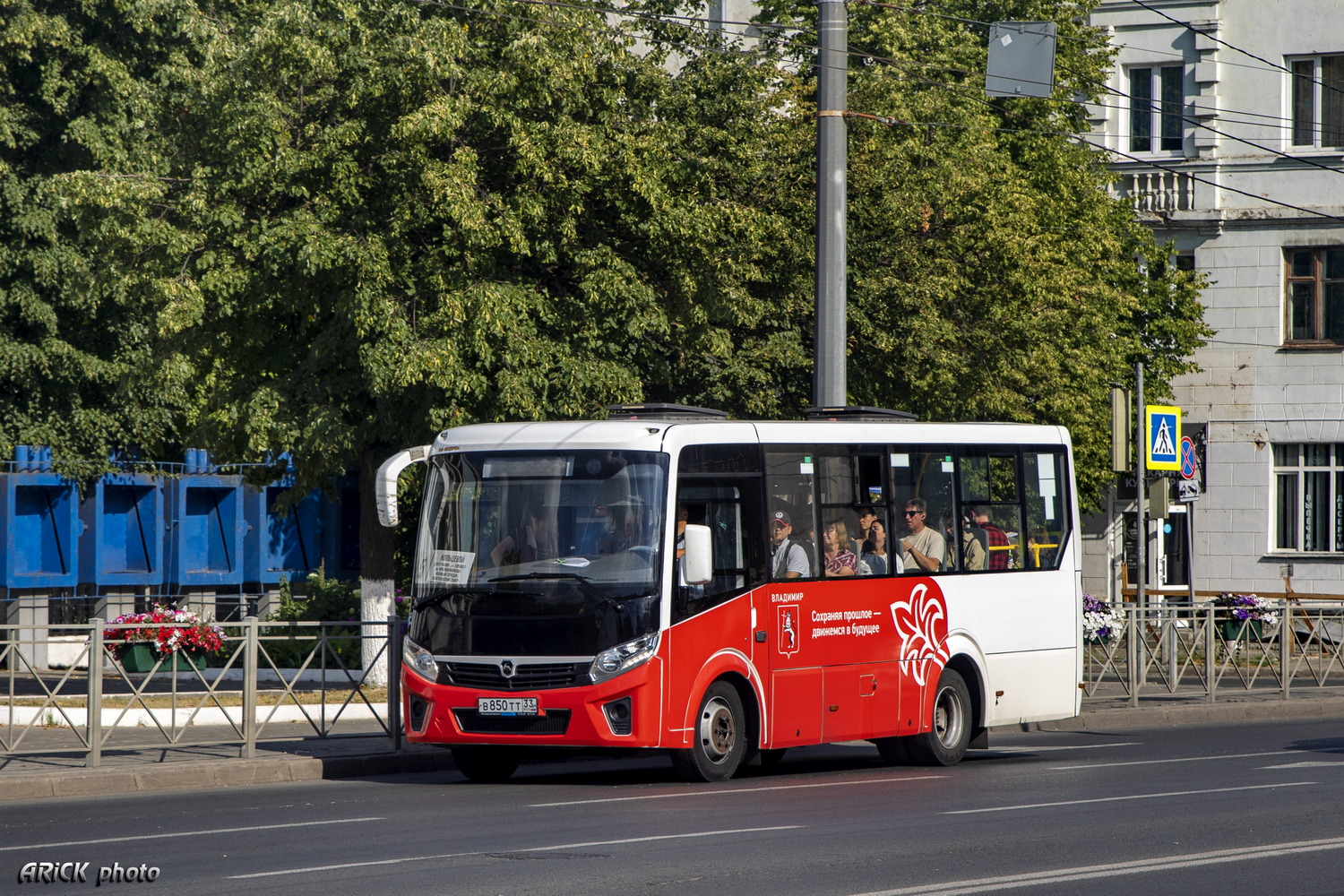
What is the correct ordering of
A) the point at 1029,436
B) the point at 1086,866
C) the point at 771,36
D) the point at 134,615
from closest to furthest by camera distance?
the point at 1086,866
the point at 1029,436
the point at 134,615
the point at 771,36

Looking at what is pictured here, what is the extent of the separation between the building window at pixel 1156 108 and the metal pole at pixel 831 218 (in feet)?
71.9

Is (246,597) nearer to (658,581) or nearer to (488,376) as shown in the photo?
(488,376)

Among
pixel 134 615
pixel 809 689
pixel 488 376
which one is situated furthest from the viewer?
pixel 134 615

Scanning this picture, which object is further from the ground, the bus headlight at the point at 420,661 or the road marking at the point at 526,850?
the bus headlight at the point at 420,661

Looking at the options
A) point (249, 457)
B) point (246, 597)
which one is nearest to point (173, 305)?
point (249, 457)

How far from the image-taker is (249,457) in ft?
70.4

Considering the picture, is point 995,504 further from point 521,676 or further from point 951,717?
point 521,676

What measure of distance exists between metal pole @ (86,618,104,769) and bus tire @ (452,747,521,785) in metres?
2.75

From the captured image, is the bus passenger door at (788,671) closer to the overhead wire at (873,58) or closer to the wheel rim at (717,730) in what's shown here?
the wheel rim at (717,730)

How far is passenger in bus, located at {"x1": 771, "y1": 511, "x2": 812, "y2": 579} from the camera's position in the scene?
14.5m

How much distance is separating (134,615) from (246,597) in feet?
28.1

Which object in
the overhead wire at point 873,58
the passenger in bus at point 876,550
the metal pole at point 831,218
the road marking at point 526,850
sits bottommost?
the road marking at point 526,850

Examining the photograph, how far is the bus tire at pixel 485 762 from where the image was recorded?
14.5 meters

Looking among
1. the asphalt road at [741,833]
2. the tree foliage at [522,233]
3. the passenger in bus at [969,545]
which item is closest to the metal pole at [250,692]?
the asphalt road at [741,833]
